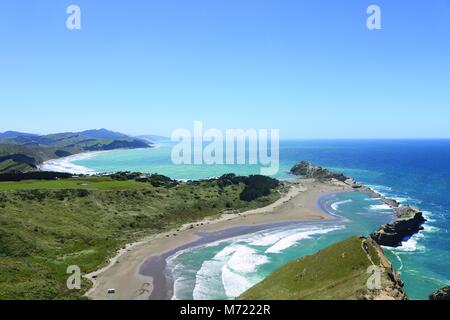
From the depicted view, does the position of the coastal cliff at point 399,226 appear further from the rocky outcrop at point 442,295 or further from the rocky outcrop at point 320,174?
the rocky outcrop at point 320,174

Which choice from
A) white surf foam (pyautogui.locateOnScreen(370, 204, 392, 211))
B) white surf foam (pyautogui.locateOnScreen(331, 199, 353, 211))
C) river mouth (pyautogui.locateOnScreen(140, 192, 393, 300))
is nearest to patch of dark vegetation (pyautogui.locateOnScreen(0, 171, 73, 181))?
river mouth (pyautogui.locateOnScreen(140, 192, 393, 300))

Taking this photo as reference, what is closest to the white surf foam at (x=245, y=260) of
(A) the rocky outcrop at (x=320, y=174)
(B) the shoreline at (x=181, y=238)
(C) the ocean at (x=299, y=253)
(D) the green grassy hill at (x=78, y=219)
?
(C) the ocean at (x=299, y=253)

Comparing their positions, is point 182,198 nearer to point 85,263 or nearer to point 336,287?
point 85,263

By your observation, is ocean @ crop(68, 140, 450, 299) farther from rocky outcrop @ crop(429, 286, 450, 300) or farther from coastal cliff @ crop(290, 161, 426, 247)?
rocky outcrop @ crop(429, 286, 450, 300)

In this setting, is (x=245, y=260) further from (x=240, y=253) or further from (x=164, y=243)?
(x=164, y=243)

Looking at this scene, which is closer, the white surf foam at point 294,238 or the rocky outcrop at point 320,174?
the white surf foam at point 294,238
